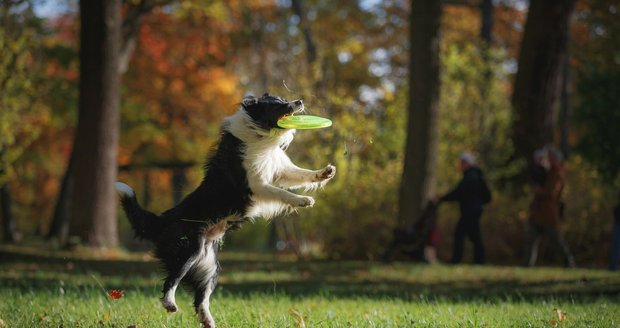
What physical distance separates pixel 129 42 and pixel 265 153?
38.5ft

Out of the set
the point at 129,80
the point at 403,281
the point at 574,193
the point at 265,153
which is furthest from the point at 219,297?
the point at 129,80

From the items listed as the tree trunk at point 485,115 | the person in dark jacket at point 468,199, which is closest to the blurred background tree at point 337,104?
the tree trunk at point 485,115

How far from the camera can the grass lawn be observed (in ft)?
18.8

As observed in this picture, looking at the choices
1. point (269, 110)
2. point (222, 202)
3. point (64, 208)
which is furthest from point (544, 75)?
point (64, 208)

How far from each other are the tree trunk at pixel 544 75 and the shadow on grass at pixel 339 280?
4.13 metres

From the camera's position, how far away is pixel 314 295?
8.47 meters

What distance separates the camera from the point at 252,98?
20.6 feet

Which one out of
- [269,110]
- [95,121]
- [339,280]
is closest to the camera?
[269,110]

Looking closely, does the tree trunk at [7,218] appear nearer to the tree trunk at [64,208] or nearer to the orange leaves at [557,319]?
the tree trunk at [64,208]

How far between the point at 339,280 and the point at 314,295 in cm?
232

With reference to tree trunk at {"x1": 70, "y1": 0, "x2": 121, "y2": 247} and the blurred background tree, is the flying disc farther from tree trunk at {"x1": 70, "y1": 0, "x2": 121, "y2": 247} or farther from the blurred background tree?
tree trunk at {"x1": 70, "y1": 0, "x2": 121, "y2": 247}

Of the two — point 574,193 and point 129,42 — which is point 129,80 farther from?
point 574,193

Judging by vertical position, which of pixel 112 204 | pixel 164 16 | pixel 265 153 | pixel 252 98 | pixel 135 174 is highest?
pixel 164 16

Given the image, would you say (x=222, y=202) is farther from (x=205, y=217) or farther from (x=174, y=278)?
(x=174, y=278)
